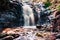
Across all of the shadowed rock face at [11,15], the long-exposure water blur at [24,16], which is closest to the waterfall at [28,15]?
the long-exposure water blur at [24,16]

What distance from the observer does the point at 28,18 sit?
690 inches

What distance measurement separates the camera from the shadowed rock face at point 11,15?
49.7 feet

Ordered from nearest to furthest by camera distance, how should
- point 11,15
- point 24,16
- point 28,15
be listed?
point 11,15
point 24,16
point 28,15

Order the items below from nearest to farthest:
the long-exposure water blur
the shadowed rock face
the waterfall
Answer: the long-exposure water blur → the shadowed rock face → the waterfall

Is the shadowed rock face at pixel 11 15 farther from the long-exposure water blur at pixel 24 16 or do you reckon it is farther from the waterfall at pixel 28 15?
the waterfall at pixel 28 15

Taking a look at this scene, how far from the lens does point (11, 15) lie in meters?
15.7

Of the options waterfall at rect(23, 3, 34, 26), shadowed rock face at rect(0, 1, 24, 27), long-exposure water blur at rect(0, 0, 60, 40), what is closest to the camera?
long-exposure water blur at rect(0, 0, 60, 40)

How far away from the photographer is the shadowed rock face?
15.2 m

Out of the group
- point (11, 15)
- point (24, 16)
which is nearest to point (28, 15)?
point (24, 16)

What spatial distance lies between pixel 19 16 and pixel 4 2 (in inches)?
84.4

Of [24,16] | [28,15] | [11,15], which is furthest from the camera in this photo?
[28,15]

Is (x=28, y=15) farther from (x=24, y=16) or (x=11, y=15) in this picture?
(x=11, y=15)

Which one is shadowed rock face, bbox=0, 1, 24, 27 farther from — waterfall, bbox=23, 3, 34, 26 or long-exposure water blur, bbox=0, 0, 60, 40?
waterfall, bbox=23, 3, 34, 26

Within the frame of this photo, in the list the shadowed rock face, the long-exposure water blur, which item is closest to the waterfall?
the long-exposure water blur
